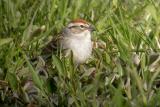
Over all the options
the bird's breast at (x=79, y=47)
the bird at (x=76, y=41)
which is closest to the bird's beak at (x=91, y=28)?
the bird at (x=76, y=41)

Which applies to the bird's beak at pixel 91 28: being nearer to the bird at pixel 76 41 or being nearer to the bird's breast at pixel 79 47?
the bird at pixel 76 41

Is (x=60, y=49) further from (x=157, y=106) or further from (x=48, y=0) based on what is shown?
(x=157, y=106)

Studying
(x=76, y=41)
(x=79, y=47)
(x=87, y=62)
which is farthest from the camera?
(x=76, y=41)

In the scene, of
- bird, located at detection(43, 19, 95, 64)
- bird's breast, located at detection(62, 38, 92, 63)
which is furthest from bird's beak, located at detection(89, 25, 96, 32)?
bird's breast, located at detection(62, 38, 92, 63)

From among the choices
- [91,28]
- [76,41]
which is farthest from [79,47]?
[91,28]

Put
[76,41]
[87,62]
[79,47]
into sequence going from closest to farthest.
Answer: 1. [87,62]
2. [79,47]
3. [76,41]

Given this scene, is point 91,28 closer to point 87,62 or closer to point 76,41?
point 76,41
